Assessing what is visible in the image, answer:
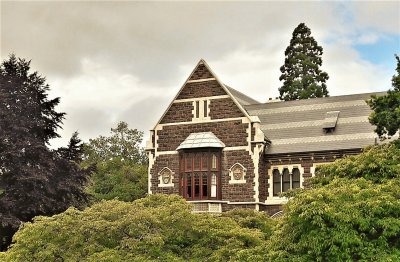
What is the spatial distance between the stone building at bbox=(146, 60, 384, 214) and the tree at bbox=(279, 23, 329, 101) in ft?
54.1

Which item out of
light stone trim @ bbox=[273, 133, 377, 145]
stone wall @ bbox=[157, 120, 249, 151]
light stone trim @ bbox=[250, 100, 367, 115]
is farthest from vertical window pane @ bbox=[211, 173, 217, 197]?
light stone trim @ bbox=[250, 100, 367, 115]

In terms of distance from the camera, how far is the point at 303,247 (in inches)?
757

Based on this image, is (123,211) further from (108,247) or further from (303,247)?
(303,247)

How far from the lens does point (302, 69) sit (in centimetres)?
5541

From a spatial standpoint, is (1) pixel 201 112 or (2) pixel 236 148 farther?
(1) pixel 201 112

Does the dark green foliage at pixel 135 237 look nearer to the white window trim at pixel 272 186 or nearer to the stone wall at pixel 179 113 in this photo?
the white window trim at pixel 272 186

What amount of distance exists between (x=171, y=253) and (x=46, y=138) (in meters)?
18.6

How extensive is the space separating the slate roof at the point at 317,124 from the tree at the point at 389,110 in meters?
9.10

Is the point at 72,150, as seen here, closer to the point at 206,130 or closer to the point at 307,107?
the point at 206,130

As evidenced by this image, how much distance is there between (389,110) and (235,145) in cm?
1250


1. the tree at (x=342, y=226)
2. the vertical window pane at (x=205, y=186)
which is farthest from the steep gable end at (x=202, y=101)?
the tree at (x=342, y=226)

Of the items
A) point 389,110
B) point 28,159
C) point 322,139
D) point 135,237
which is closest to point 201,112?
point 322,139

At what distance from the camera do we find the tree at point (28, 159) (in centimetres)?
3506

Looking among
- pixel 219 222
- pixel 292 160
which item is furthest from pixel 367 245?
pixel 292 160
